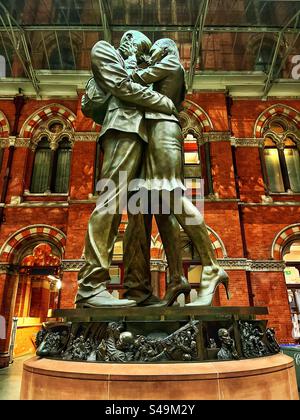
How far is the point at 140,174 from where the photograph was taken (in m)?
2.63

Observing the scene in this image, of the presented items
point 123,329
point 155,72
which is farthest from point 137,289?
point 155,72

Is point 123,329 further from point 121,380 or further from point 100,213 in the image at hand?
point 100,213

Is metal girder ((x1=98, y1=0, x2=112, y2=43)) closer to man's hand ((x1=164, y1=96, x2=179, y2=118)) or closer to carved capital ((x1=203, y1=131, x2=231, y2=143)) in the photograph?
carved capital ((x1=203, y1=131, x2=231, y2=143))

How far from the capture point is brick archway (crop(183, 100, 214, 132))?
9891mm

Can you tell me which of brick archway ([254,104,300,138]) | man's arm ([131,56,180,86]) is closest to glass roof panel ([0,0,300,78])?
brick archway ([254,104,300,138])

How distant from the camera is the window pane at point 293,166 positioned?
998 centimetres

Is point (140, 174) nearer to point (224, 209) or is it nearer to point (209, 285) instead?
point (209, 285)

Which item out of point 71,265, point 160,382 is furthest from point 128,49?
point 71,265

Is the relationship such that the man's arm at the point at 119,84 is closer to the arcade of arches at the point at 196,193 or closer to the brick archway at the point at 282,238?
the arcade of arches at the point at 196,193

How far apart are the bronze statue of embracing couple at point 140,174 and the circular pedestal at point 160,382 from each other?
539mm

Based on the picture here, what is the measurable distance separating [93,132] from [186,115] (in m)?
3.08

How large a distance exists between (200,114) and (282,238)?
462 cm

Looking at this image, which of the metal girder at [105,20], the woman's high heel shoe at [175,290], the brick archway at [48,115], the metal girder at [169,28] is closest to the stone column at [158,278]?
the brick archway at [48,115]

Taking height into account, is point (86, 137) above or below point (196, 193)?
above
